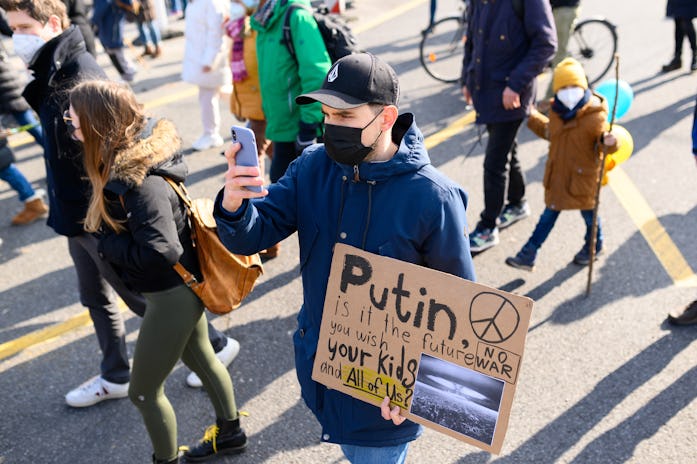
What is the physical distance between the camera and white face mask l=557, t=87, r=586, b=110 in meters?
4.07

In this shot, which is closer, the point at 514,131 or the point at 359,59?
the point at 359,59

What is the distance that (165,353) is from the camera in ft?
9.29

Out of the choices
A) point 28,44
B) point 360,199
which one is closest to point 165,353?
point 360,199

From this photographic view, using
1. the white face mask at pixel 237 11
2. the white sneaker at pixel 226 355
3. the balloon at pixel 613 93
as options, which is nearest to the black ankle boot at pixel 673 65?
the balloon at pixel 613 93

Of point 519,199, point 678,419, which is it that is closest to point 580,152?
point 519,199

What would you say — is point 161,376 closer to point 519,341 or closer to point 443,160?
point 519,341

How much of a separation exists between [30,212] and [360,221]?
14.5 ft

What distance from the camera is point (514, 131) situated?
15.0 ft

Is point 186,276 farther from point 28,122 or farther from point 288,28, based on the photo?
point 28,122

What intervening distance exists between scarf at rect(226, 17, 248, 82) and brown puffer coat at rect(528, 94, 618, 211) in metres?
2.07

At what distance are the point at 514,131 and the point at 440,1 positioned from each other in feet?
24.6

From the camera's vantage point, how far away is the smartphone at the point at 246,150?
196 cm

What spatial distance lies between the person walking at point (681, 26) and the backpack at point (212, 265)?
6414 mm

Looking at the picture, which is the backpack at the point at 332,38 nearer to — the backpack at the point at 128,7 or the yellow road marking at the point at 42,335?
the yellow road marking at the point at 42,335
